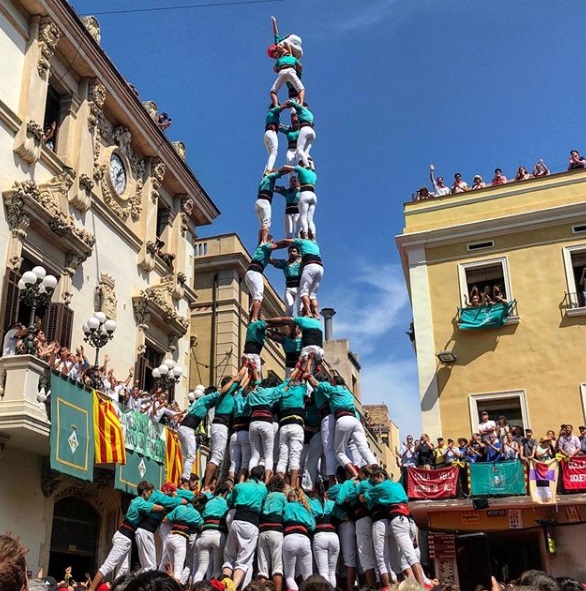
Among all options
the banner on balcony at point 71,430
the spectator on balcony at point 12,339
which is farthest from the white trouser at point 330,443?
the spectator on balcony at point 12,339

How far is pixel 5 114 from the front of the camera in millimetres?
16906

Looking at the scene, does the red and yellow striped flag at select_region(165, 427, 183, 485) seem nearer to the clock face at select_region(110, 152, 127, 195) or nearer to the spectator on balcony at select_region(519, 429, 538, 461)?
the clock face at select_region(110, 152, 127, 195)

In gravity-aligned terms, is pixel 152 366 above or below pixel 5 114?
below

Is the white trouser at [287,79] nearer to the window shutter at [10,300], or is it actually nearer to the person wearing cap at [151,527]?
the window shutter at [10,300]

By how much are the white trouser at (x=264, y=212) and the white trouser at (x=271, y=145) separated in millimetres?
981

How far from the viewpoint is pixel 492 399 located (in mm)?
20094

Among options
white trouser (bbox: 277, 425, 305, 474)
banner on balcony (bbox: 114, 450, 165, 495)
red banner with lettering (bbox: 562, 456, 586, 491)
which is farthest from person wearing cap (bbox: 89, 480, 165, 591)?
red banner with lettering (bbox: 562, 456, 586, 491)

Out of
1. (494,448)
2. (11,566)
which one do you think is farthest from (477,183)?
(11,566)

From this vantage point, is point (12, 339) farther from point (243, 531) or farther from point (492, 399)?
point (492, 399)

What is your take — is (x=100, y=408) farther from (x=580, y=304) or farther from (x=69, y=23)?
(x=580, y=304)

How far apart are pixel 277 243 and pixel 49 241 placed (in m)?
6.88

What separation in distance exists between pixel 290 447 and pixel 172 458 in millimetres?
8896

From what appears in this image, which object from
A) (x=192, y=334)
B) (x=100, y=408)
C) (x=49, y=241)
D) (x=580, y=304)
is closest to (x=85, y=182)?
(x=49, y=241)

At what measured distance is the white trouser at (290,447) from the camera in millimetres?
11492
